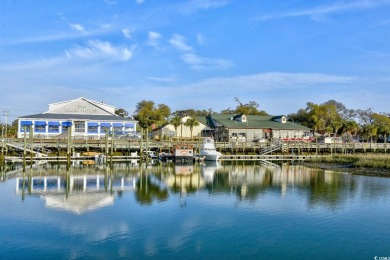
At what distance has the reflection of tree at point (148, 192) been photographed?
90.3ft

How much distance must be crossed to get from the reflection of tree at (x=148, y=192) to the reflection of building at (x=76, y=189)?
0.96 meters

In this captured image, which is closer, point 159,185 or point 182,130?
point 159,185

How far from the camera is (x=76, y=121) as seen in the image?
6900 centimetres

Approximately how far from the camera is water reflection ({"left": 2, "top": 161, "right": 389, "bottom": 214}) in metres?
27.4

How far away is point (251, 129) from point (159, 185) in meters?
47.5

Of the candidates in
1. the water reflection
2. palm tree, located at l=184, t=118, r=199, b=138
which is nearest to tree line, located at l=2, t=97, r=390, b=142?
palm tree, located at l=184, t=118, r=199, b=138

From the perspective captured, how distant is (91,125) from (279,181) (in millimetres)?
42073

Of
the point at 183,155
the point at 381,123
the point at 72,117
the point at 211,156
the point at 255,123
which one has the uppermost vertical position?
the point at 381,123

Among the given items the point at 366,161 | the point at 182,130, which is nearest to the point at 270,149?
the point at 182,130

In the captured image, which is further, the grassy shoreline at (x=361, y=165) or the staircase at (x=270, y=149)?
the staircase at (x=270, y=149)

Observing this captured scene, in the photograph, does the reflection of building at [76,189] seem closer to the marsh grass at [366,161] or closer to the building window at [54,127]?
the marsh grass at [366,161]

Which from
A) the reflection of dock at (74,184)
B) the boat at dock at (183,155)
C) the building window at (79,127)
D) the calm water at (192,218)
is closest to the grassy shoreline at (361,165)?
the calm water at (192,218)

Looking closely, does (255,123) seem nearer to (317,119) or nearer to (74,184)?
(317,119)

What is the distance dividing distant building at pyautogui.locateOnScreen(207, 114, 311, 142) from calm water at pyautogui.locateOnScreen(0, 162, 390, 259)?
4079 cm
